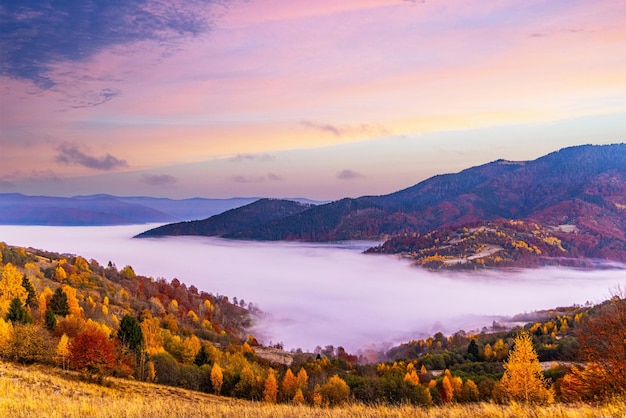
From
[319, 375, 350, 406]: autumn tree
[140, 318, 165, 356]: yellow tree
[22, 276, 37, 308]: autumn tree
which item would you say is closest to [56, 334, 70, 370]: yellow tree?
[140, 318, 165, 356]: yellow tree

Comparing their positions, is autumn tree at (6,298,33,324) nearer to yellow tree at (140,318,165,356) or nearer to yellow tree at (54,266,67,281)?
yellow tree at (140,318,165,356)

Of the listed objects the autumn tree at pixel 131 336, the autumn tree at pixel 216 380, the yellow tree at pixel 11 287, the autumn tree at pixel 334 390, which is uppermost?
the yellow tree at pixel 11 287

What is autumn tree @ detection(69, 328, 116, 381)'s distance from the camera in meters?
51.8

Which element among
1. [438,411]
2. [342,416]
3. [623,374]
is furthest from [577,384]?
[342,416]

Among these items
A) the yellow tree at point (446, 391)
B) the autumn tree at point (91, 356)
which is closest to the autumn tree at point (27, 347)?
the autumn tree at point (91, 356)

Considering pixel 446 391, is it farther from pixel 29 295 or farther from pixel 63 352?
pixel 29 295

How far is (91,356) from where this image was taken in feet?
172

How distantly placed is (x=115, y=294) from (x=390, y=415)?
488 ft

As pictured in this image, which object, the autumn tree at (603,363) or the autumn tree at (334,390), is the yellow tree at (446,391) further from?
the autumn tree at (603,363)

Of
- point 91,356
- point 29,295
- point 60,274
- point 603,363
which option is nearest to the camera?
point 603,363

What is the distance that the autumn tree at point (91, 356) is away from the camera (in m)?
51.8

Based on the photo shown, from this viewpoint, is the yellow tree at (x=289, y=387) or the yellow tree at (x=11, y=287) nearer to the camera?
the yellow tree at (x=289, y=387)

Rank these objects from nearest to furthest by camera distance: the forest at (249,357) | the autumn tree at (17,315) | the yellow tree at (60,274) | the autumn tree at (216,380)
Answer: the forest at (249,357)
the autumn tree at (17,315)
the autumn tree at (216,380)
the yellow tree at (60,274)

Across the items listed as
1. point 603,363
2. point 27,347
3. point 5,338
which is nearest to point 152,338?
point 5,338
